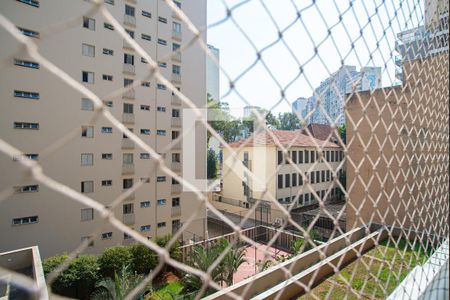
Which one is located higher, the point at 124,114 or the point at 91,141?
the point at 124,114

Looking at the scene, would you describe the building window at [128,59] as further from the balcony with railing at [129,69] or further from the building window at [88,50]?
the building window at [88,50]

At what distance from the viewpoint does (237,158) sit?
0.45 metres

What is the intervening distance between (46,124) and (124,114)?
5.74 feet

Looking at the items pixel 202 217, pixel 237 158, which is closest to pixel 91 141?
pixel 202 217

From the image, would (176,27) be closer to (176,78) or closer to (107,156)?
(176,78)

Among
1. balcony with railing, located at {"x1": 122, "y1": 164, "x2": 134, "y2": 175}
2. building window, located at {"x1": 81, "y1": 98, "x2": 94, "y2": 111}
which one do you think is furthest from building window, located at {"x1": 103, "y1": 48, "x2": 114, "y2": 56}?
balcony with railing, located at {"x1": 122, "y1": 164, "x2": 134, "y2": 175}

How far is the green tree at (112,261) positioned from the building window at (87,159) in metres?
2.08

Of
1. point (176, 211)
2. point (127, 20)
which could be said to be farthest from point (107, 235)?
point (127, 20)

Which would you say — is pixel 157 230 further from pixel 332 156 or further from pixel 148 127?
pixel 332 156

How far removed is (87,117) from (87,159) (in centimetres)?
162

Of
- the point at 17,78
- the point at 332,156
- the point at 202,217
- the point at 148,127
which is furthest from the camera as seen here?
the point at 332,156

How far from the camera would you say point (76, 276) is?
4.70 meters

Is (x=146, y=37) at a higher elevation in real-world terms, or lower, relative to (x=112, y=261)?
higher

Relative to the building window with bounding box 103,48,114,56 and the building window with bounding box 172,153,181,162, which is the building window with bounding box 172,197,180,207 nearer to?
the building window with bounding box 172,153,181,162
